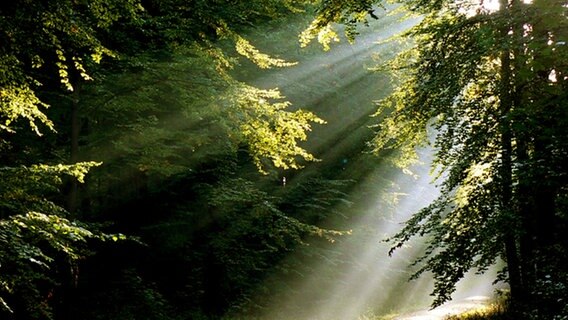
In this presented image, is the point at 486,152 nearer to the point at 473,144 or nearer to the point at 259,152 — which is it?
the point at 473,144

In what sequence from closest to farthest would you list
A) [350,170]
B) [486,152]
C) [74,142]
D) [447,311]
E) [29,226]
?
1. [29,226]
2. [486,152]
3. [74,142]
4. [447,311]
5. [350,170]

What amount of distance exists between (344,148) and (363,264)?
526 centimetres

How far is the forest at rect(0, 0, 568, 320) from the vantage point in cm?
510

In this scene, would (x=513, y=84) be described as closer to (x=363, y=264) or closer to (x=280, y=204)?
(x=280, y=204)

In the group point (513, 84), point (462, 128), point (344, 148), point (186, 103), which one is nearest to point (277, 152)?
point (186, 103)

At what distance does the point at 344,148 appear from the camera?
19.2m

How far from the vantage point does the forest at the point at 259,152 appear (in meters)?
5.10

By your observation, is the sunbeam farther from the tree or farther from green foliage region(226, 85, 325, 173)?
the tree

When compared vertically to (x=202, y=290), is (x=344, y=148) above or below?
above

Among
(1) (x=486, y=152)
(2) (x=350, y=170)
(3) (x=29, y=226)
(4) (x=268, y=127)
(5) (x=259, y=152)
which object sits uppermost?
(2) (x=350, y=170)

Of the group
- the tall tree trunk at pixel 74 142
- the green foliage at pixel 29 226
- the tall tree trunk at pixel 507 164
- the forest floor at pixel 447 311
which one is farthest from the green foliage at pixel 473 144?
the tall tree trunk at pixel 74 142

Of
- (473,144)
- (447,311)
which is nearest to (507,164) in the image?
(473,144)

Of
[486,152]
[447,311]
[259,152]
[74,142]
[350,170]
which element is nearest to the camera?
[486,152]

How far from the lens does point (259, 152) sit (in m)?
8.77
